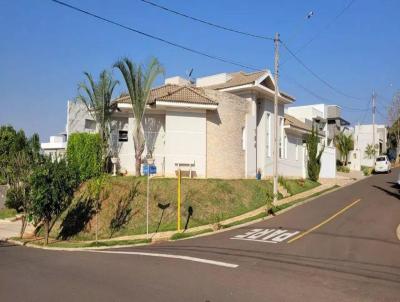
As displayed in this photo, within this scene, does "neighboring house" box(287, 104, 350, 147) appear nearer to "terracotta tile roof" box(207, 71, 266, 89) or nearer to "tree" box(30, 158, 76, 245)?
"terracotta tile roof" box(207, 71, 266, 89)

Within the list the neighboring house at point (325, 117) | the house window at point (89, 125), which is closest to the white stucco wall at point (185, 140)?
the house window at point (89, 125)

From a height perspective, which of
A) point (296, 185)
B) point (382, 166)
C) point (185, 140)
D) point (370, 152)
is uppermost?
point (370, 152)

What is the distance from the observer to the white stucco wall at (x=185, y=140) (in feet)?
88.7

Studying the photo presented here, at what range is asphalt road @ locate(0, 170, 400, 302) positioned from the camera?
8.75m

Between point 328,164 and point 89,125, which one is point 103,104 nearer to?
point 89,125

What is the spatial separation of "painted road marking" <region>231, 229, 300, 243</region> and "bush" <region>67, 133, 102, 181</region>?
1306 centimetres

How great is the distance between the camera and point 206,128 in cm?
2764

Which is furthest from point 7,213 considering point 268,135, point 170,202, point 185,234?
point 185,234

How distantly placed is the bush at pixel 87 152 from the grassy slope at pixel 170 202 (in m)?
2.45

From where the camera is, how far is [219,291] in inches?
351

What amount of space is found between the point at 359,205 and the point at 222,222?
8507mm

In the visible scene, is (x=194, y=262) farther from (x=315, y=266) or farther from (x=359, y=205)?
(x=359, y=205)

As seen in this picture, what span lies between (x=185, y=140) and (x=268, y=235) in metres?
10.9

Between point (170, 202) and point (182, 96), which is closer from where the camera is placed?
point (170, 202)
